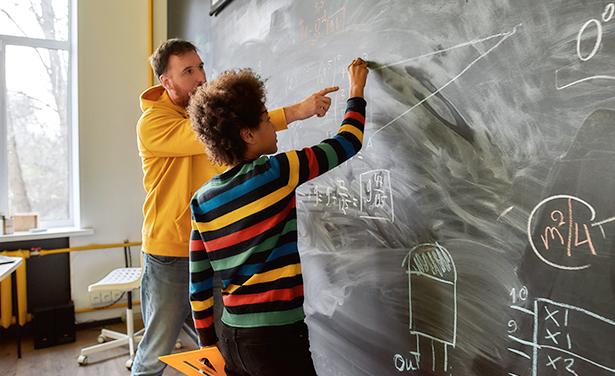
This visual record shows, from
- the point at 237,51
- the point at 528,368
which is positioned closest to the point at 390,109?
the point at 528,368

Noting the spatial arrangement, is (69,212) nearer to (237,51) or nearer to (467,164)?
(237,51)

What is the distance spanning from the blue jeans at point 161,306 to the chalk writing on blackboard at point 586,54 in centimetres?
130

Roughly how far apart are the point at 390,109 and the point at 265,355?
2.51 feet

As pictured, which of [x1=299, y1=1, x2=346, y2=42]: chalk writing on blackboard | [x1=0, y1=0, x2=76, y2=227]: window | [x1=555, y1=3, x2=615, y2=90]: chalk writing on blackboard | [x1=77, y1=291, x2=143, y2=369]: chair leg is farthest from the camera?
[x1=0, y1=0, x2=76, y2=227]: window

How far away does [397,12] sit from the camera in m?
1.11

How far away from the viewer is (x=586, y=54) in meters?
0.70

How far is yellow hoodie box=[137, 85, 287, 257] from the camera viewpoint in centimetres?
142

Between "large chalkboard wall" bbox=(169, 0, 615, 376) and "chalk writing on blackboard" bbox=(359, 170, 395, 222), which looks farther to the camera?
"chalk writing on blackboard" bbox=(359, 170, 395, 222)

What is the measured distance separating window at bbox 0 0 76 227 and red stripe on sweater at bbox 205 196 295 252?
115 inches

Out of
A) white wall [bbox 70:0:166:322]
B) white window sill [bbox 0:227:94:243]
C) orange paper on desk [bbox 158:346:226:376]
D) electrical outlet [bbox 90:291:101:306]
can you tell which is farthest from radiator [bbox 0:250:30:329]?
orange paper on desk [bbox 158:346:226:376]

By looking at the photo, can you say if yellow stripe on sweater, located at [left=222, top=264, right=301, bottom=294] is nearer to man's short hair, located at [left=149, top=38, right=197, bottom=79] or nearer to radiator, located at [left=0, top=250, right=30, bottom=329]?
man's short hair, located at [left=149, top=38, right=197, bottom=79]

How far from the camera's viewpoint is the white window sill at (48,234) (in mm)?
2912

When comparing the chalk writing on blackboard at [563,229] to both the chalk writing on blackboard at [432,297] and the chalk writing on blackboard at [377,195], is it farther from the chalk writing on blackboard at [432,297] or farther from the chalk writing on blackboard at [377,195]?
the chalk writing on blackboard at [377,195]

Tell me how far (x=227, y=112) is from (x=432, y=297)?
0.72 metres
